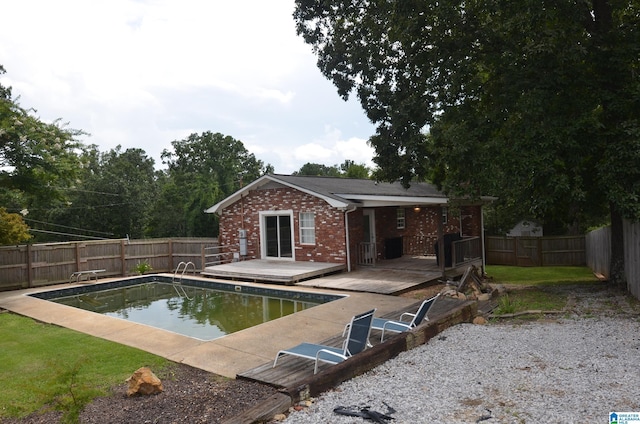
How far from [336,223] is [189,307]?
6088 mm

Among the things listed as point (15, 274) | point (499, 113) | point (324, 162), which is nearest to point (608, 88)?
point (499, 113)

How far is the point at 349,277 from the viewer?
49.3ft

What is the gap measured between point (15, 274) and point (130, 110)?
1308 centimetres

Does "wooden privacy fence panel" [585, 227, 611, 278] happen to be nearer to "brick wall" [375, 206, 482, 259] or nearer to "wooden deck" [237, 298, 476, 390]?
"brick wall" [375, 206, 482, 259]

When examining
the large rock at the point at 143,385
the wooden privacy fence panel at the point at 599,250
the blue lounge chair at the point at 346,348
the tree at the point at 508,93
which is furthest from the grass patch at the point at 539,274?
the large rock at the point at 143,385

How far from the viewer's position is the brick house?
16.2 meters

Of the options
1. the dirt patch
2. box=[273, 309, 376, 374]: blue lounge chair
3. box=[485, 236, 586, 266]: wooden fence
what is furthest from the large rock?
box=[485, 236, 586, 266]: wooden fence

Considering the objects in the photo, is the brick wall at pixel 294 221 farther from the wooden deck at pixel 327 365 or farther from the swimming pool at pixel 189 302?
the wooden deck at pixel 327 365

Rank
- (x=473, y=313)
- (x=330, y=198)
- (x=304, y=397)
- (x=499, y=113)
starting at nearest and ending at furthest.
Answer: (x=304, y=397), (x=473, y=313), (x=499, y=113), (x=330, y=198)

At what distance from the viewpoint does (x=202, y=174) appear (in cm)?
4438

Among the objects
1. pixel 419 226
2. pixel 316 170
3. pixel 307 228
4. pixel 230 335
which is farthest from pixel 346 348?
pixel 316 170

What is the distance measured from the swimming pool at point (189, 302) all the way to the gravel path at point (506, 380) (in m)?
4.94

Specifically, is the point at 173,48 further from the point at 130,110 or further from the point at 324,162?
the point at 324,162

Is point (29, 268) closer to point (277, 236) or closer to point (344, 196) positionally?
point (277, 236)
